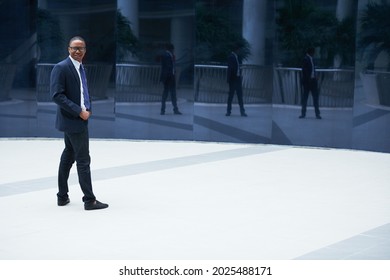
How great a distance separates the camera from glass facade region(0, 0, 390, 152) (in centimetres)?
1453

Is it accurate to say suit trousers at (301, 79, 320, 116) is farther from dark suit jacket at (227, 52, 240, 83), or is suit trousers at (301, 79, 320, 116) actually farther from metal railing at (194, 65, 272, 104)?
dark suit jacket at (227, 52, 240, 83)

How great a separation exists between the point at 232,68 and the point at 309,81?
5.05 feet

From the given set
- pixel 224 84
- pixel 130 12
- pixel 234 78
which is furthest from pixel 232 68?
pixel 130 12

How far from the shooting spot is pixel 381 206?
8.96 metres

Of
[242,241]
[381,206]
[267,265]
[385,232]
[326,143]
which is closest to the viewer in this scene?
[267,265]

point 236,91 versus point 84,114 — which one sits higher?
point 84,114

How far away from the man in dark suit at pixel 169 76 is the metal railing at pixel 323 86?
6.58 ft

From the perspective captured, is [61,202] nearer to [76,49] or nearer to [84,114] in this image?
[84,114]

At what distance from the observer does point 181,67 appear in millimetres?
15047

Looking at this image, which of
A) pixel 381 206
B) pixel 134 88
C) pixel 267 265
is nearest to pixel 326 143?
pixel 134 88

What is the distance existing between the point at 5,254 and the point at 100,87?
8.85m

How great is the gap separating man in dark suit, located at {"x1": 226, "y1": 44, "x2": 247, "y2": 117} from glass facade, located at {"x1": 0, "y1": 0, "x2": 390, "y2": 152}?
7cm

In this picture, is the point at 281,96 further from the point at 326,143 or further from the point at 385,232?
the point at 385,232

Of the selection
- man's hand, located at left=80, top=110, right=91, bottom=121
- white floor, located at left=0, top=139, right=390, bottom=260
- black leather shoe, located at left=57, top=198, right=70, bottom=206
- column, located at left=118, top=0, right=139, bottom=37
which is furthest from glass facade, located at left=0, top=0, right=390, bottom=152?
man's hand, located at left=80, top=110, right=91, bottom=121
